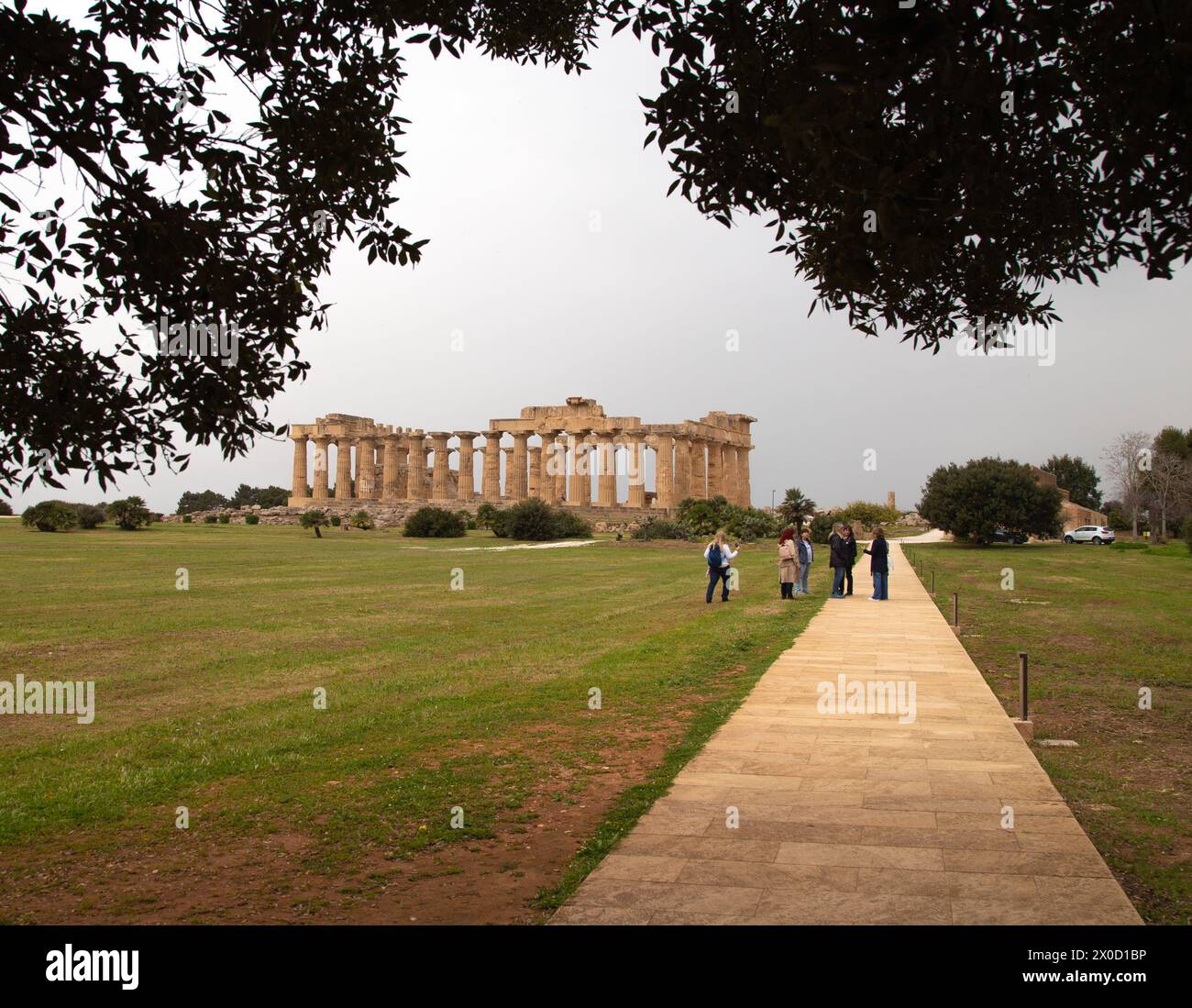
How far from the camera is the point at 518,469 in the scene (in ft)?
235

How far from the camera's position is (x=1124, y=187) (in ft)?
17.1

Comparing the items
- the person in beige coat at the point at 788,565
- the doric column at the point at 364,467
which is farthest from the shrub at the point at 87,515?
the person in beige coat at the point at 788,565

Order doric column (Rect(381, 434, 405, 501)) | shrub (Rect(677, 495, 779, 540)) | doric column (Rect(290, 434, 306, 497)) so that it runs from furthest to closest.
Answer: doric column (Rect(290, 434, 306, 497)) → doric column (Rect(381, 434, 405, 501)) → shrub (Rect(677, 495, 779, 540))

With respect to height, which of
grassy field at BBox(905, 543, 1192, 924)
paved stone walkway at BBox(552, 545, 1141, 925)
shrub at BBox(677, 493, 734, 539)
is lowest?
grassy field at BBox(905, 543, 1192, 924)

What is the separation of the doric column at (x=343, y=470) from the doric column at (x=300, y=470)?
2.51 meters

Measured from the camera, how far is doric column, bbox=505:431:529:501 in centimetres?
A: 7138

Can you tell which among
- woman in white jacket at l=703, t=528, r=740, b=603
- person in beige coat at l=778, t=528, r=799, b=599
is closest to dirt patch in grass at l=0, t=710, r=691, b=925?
woman in white jacket at l=703, t=528, r=740, b=603

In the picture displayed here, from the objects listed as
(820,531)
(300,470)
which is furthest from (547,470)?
(820,531)

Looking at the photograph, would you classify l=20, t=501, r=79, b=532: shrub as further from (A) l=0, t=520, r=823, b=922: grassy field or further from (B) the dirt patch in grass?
(B) the dirt patch in grass

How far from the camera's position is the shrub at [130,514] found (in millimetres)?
45719

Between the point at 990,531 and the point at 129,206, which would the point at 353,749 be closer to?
the point at 129,206

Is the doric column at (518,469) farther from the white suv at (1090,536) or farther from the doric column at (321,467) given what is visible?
the white suv at (1090,536)

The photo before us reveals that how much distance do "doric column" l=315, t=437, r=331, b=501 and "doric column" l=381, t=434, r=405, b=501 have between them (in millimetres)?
4670
